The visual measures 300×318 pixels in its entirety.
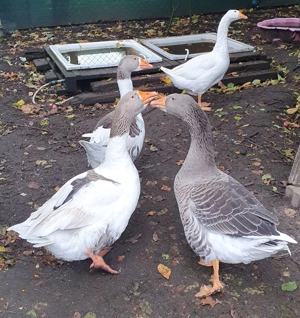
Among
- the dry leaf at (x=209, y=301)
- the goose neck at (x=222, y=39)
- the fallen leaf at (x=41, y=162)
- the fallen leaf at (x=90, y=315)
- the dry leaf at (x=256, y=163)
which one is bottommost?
the fallen leaf at (x=90, y=315)

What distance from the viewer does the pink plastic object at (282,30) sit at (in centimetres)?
801

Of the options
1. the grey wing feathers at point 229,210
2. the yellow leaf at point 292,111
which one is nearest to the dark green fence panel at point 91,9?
the yellow leaf at point 292,111

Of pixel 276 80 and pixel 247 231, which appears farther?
pixel 276 80

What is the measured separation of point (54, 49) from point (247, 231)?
5278 mm

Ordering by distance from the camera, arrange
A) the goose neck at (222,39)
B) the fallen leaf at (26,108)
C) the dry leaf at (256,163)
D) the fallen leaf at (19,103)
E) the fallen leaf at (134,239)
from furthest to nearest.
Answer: the fallen leaf at (19,103) < the fallen leaf at (26,108) < the goose neck at (222,39) < the dry leaf at (256,163) < the fallen leaf at (134,239)

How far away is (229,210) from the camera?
9.57ft

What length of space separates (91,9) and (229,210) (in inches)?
321

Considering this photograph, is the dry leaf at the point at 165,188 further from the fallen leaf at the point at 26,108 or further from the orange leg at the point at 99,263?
the fallen leaf at the point at 26,108

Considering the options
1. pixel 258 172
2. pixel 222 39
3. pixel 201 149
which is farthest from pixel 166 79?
pixel 201 149

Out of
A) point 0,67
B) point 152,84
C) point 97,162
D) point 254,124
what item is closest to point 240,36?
point 152,84

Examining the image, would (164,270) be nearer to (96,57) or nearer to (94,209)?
(94,209)

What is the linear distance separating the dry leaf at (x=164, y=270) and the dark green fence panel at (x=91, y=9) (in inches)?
284

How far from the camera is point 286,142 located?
4996 mm

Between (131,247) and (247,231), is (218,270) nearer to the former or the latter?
(247,231)
